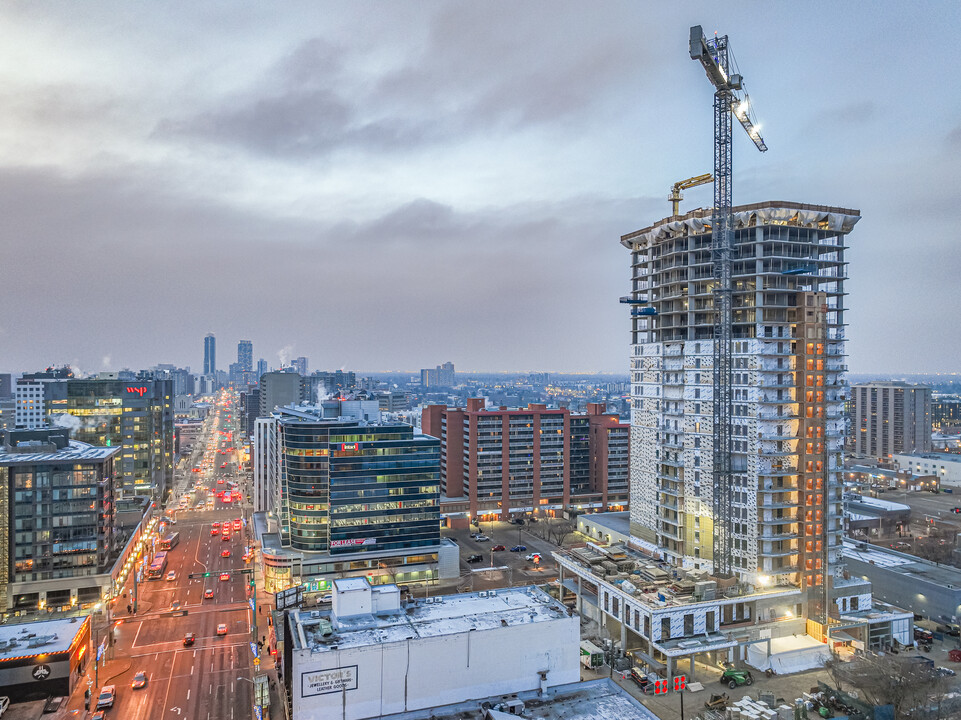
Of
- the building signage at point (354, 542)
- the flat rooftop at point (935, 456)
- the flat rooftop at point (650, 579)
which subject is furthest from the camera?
the flat rooftop at point (935, 456)

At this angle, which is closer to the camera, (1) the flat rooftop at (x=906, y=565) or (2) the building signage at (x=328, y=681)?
(2) the building signage at (x=328, y=681)

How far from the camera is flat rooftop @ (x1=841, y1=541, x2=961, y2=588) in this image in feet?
285

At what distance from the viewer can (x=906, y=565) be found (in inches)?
3632

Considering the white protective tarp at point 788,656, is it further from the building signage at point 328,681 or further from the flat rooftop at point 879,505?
the flat rooftop at point 879,505

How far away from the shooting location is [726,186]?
85188 mm

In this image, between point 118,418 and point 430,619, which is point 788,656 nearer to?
point 430,619

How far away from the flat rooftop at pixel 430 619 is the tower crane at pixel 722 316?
30.5 m

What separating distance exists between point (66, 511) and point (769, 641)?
92.8 metres

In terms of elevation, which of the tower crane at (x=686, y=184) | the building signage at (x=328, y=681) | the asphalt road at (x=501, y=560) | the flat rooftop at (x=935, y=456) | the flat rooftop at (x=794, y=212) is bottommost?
the asphalt road at (x=501, y=560)

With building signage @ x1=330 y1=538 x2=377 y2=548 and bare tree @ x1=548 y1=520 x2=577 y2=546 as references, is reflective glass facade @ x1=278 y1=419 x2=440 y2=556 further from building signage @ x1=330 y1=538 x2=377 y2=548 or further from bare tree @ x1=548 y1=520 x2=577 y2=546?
bare tree @ x1=548 y1=520 x2=577 y2=546

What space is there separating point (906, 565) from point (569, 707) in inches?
2694

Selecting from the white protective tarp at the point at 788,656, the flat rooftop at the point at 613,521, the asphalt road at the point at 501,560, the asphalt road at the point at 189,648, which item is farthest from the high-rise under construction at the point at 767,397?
the asphalt road at the point at 189,648

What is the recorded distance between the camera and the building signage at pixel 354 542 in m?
101

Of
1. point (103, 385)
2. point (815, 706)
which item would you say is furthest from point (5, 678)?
point (103, 385)
